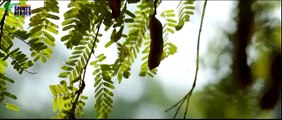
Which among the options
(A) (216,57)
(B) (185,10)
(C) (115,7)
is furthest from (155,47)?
(A) (216,57)

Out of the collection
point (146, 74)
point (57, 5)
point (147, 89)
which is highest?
point (57, 5)

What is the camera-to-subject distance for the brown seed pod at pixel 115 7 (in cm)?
66

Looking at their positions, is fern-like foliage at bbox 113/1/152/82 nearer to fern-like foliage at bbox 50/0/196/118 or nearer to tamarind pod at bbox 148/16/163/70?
fern-like foliage at bbox 50/0/196/118

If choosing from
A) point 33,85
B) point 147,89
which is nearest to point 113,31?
point 33,85

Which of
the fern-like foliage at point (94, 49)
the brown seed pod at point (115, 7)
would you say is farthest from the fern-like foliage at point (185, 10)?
the brown seed pod at point (115, 7)

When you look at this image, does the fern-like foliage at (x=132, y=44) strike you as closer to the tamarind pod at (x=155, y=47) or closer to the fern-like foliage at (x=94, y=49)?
the fern-like foliage at (x=94, y=49)

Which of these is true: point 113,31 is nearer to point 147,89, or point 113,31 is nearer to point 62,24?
point 62,24

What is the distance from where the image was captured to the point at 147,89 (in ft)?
26.7

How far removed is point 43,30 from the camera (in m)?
0.73

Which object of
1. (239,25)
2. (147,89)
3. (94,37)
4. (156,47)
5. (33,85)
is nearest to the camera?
(156,47)

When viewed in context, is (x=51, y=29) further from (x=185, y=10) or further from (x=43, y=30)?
(x=185, y=10)

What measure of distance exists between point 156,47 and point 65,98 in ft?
0.45

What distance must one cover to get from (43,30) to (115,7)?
4.1 inches

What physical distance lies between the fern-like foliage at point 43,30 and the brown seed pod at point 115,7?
0.28 feet
